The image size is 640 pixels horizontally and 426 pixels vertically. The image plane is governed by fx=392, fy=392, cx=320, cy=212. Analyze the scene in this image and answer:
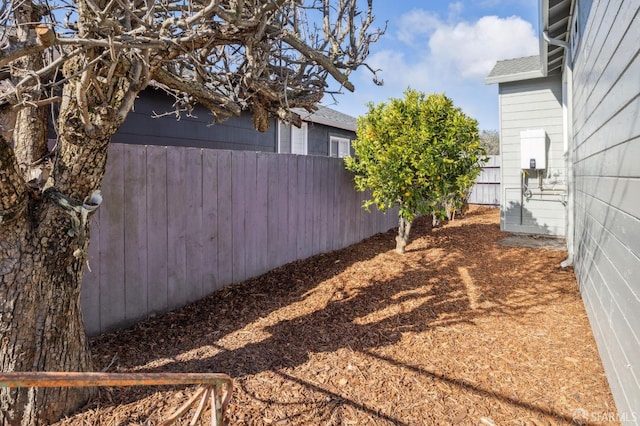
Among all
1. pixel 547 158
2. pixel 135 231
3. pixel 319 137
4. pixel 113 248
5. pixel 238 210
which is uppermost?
pixel 319 137

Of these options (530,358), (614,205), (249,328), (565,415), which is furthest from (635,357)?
(249,328)

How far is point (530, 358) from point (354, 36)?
2935 mm

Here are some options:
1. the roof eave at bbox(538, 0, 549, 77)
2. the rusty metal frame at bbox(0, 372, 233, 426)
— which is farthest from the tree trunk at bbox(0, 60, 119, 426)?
the roof eave at bbox(538, 0, 549, 77)

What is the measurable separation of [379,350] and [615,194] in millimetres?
1796

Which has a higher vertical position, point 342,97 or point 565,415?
point 342,97

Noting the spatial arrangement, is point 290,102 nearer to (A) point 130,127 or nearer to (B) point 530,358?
(B) point 530,358

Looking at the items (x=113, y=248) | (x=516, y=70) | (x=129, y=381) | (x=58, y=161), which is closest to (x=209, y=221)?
(x=113, y=248)

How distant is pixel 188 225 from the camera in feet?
12.5

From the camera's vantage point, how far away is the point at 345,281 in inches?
179

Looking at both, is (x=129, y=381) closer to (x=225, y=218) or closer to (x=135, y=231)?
(x=135, y=231)

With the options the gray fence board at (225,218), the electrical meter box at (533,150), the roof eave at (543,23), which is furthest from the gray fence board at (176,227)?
the electrical meter box at (533,150)

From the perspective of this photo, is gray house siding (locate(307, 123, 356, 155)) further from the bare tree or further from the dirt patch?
the bare tree

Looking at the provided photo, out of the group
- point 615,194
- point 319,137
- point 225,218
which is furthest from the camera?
point 319,137

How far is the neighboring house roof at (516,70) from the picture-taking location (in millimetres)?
7148
